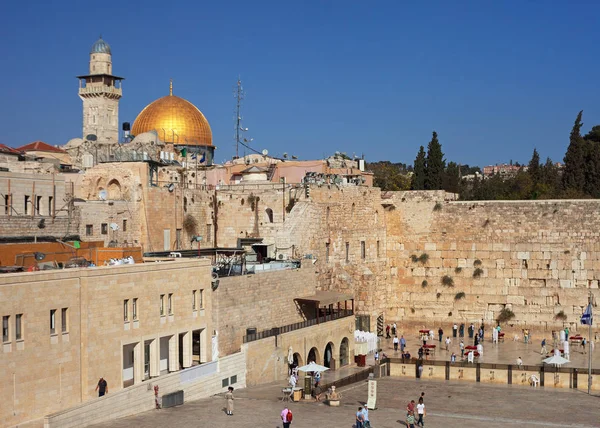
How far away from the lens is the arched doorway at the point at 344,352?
3281cm

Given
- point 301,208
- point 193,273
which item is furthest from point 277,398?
point 301,208

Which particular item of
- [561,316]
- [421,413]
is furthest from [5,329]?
[561,316]

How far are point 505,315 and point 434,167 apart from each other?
10.1 meters

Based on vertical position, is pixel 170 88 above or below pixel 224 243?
above

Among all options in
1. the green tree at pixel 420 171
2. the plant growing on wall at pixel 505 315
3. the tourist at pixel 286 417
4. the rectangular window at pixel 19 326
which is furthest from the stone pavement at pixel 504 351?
the rectangular window at pixel 19 326

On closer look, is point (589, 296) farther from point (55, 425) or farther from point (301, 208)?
point (55, 425)

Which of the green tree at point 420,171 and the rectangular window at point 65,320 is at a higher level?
the green tree at point 420,171

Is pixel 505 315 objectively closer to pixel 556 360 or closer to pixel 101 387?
pixel 556 360

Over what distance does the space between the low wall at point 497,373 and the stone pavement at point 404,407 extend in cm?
85

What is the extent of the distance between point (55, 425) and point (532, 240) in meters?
22.8

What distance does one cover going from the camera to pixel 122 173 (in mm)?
32000

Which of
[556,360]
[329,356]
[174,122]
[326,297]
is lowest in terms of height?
[329,356]

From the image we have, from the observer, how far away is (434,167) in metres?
45.1

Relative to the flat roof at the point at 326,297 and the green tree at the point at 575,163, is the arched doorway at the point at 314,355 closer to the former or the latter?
the flat roof at the point at 326,297
